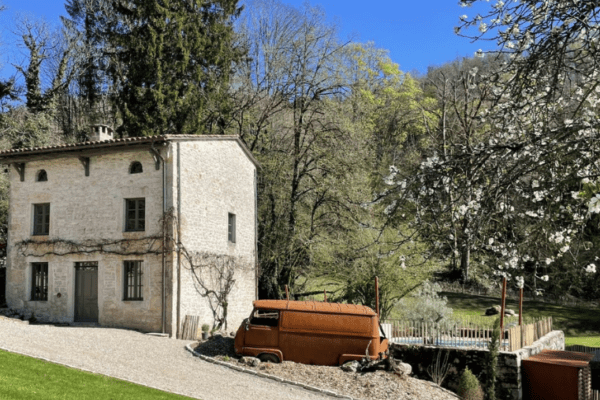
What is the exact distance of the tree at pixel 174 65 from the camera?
3128cm

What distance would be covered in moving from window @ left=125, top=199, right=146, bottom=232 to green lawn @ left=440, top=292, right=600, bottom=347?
63.7 ft

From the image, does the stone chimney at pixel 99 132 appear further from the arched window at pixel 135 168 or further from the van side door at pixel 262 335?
the van side door at pixel 262 335

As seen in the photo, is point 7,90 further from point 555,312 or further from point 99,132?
point 555,312

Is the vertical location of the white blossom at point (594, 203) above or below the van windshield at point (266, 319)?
above

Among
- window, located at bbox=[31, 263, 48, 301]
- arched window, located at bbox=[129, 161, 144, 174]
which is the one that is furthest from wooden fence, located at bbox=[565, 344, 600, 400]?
window, located at bbox=[31, 263, 48, 301]

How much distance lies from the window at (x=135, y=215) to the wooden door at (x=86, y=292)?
1.96 metres

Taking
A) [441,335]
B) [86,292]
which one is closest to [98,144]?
[86,292]

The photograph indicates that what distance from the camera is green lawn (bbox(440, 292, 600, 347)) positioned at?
33.8 m

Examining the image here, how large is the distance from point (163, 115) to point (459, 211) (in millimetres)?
25685

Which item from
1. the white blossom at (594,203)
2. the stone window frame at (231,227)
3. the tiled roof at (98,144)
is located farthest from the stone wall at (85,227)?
the white blossom at (594,203)

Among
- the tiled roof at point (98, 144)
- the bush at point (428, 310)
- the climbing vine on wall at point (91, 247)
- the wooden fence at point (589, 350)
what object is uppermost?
the tiled roof at point (98, 144)

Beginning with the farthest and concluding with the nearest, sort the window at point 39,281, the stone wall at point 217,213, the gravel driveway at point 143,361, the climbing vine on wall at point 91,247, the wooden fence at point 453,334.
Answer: the window at point 39,281
the stone wall at point 217,213
the climbing vine on wall at point 91,247
the wooden fence at point 453,334
the gravel driveway at point 143,361

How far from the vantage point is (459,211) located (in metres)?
7.29

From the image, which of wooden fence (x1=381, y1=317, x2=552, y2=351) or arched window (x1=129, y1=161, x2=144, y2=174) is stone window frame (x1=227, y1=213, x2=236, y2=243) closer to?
arched window (x1=129, y1=161, x2=144, y2=174)
